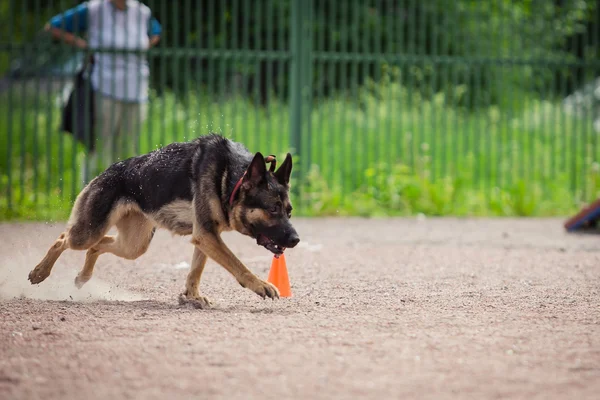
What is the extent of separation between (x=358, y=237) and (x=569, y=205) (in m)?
4.16

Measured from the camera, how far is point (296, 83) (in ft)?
40.2

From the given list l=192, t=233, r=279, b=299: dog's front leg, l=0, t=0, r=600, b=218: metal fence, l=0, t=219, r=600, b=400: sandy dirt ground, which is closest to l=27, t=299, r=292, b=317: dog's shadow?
l=0, t=219, r=600, b=400: sandy dirt ground

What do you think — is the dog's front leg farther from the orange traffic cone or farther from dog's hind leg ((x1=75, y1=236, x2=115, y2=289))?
dog's hind leg ((x1=75, y1=236, x2=115, y2=289))

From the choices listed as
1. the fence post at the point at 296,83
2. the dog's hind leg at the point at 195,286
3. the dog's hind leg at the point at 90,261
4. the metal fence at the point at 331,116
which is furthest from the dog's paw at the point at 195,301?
the fence post at the point at 296,83

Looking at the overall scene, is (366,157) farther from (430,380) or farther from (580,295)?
(430,380)

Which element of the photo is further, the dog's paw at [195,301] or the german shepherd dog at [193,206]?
the dog's paw at [195,301]

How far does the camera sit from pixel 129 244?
21.4 ft

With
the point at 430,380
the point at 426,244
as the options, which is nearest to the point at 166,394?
the point at 430,380

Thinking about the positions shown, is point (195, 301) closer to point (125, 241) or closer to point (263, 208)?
point (263, 208)

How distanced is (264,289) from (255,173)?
68 centimetres

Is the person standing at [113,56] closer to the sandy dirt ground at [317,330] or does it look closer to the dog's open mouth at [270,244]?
the sandy dirt ground at [317,330]

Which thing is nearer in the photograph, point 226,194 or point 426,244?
point 226,194

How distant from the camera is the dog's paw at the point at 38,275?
6352 millimetres

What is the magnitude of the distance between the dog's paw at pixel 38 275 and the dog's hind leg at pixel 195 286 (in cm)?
102
